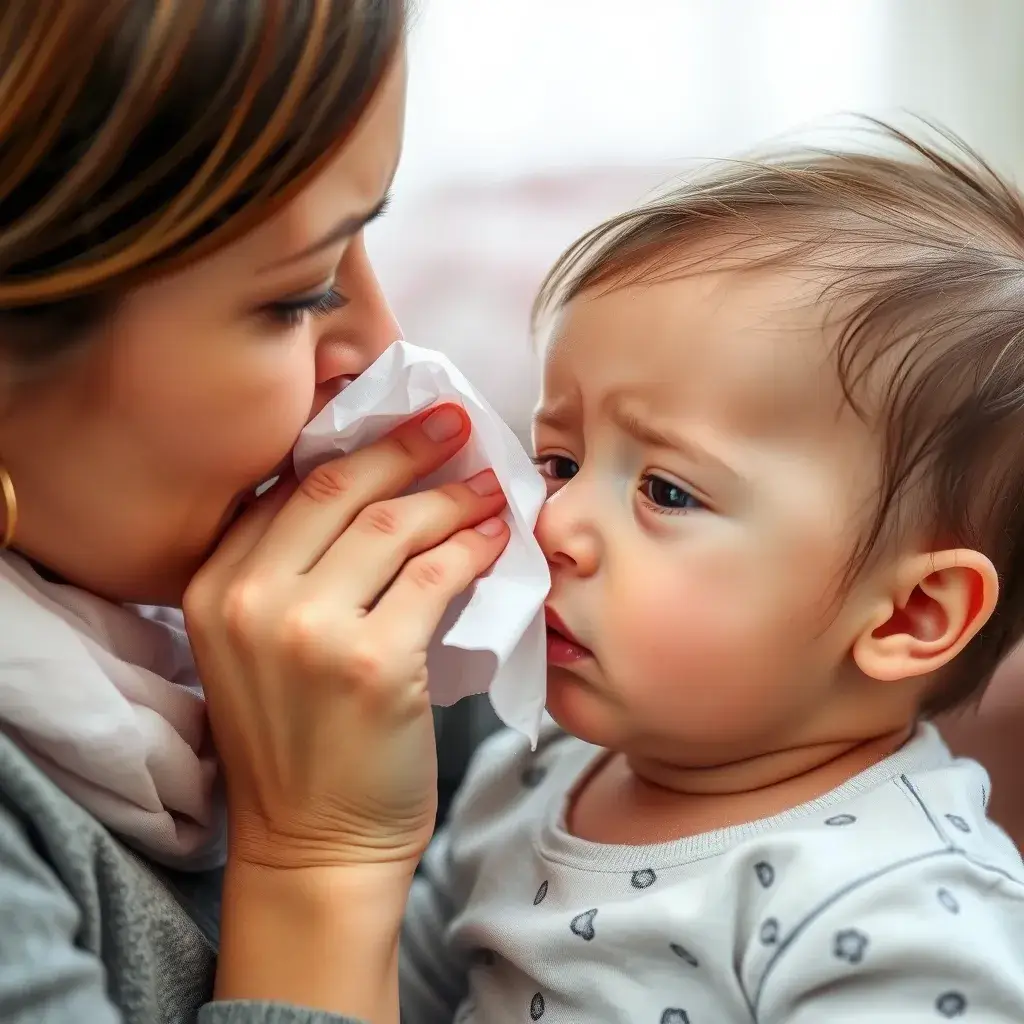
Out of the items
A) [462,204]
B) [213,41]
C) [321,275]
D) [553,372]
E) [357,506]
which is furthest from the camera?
[462,204]

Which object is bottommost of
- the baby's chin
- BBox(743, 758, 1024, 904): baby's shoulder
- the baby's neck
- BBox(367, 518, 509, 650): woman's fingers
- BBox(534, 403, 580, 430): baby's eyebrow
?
the baby's neck

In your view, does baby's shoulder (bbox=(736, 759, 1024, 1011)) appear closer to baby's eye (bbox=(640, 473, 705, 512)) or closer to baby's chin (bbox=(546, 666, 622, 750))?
baby's chin (bbox=(546, 666, 622, 750))

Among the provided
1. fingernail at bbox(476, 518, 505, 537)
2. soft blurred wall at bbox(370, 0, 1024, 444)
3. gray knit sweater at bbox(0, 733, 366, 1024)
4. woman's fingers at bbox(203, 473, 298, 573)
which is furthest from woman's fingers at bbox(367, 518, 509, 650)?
soft blurred wall at bbox(370, 0, 1024, 444)

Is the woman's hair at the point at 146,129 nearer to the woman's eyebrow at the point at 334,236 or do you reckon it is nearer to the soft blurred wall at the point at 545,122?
the woman's eyebrow at the point at 334,236

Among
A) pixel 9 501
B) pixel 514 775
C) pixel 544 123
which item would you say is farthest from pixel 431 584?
pixel 544 123

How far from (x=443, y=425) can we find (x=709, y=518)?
8.2 inches

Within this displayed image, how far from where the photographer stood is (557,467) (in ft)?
3.28

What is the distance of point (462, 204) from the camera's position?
1.48 metres

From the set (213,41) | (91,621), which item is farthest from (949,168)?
(91,621)

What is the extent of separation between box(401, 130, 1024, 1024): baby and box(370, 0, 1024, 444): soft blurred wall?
51 cm

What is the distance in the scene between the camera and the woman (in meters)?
0.63

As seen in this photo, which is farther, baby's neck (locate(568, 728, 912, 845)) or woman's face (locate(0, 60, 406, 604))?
baby's neck (locate(568, 728, 912, 845))

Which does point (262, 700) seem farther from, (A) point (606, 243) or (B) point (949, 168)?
(B) point (949, 168)

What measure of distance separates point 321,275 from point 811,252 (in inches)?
14.4
